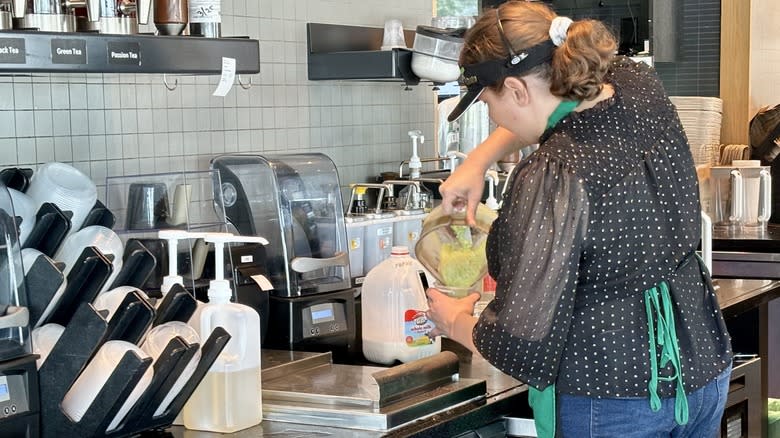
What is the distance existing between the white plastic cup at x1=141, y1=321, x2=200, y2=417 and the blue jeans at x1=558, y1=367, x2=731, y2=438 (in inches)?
28.1

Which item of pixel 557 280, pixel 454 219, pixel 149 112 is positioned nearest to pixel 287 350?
pixel 454 219

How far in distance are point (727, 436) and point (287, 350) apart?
1.45 meters

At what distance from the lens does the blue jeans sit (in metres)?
2.19

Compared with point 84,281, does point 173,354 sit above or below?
below

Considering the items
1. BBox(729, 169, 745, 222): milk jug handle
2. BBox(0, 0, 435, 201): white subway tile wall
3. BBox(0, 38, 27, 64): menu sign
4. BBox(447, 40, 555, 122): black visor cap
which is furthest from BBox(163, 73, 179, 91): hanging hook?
BBox(729, 169, 745, 222): milk jug handle

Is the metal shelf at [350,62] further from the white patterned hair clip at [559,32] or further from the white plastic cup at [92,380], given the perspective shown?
the white plastic cup at [92,380]

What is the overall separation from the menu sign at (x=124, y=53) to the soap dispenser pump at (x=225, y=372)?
1.40ft

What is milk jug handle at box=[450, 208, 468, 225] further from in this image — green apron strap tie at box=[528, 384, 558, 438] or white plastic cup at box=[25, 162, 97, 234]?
white plastic cup at box=[25, 162, 97, 234]

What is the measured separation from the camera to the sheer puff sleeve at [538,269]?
2.02 m

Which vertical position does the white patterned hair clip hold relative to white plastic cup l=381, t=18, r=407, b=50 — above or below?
below

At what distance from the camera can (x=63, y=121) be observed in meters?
2.88

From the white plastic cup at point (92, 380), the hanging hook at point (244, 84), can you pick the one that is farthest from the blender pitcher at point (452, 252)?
the white plastic cup at point (92, 380)

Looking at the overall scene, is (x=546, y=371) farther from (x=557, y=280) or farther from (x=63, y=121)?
(x=63, y=121)

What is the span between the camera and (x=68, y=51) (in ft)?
7.31
